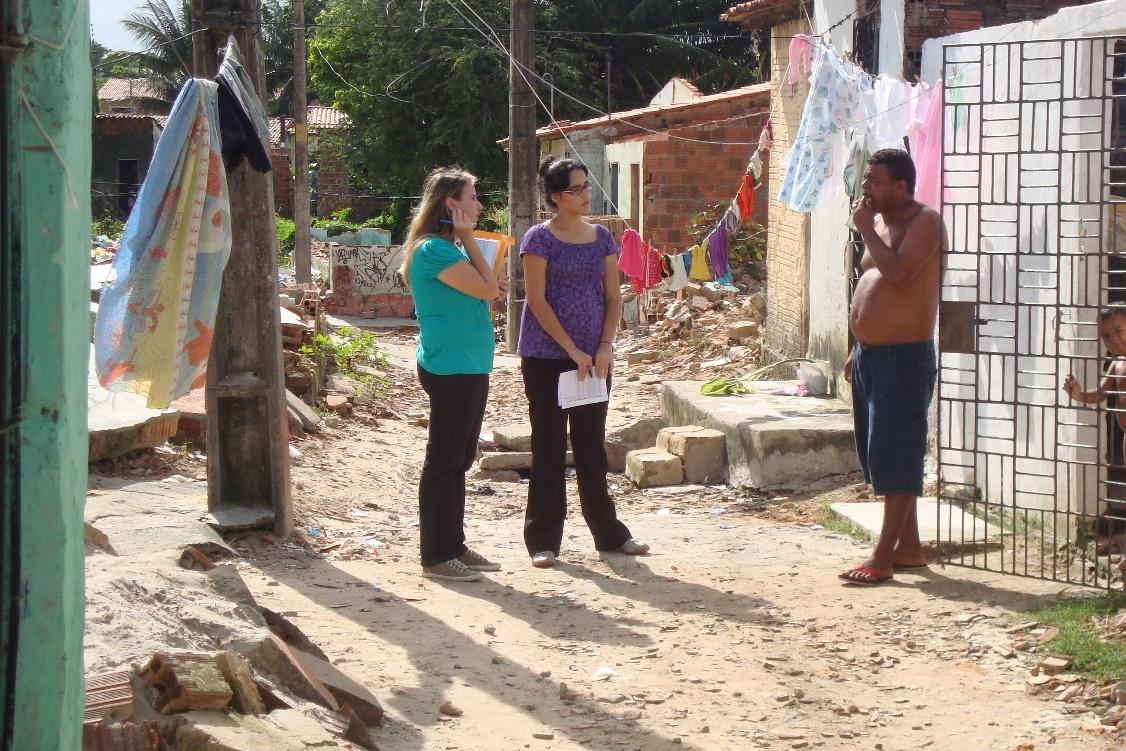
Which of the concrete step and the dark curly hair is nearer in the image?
the dark curly hair

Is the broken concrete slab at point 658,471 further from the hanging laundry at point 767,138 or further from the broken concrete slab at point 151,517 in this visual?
the hanging laundry at point 767,138

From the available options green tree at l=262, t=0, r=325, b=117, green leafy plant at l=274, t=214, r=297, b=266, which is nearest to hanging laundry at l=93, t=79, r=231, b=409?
green leafy plant at l=274, t=214, r=297, b=266

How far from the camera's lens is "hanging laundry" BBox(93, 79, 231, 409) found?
4.56 meters

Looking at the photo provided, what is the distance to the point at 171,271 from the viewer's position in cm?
463

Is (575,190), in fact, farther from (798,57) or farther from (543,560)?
(798,57)

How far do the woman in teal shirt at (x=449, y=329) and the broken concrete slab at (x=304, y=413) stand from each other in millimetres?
3785

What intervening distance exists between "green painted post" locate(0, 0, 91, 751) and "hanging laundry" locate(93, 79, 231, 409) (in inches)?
86.5

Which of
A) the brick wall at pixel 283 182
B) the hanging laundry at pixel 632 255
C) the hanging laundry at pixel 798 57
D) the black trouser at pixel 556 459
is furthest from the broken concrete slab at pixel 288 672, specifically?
the brick wall at pixel 283 182

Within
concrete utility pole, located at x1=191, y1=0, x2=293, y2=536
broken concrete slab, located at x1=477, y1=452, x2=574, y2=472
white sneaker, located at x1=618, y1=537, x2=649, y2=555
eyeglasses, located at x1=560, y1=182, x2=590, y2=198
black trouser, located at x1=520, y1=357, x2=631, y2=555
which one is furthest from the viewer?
broken concrete slab, located at x1=477, y1=452, x2=574, y2=472

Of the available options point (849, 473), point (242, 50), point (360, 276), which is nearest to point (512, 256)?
point (360, 276)

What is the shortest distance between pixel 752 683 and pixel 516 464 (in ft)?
16.1

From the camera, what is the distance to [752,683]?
4.52m

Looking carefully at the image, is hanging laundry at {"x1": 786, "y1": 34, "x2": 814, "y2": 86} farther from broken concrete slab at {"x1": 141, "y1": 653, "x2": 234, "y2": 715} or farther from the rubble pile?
broken concrete slab at {"x1": 141, "y1": 653, "x2": 234, "y2": 715}

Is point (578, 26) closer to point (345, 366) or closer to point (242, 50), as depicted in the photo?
point (345, 366)
